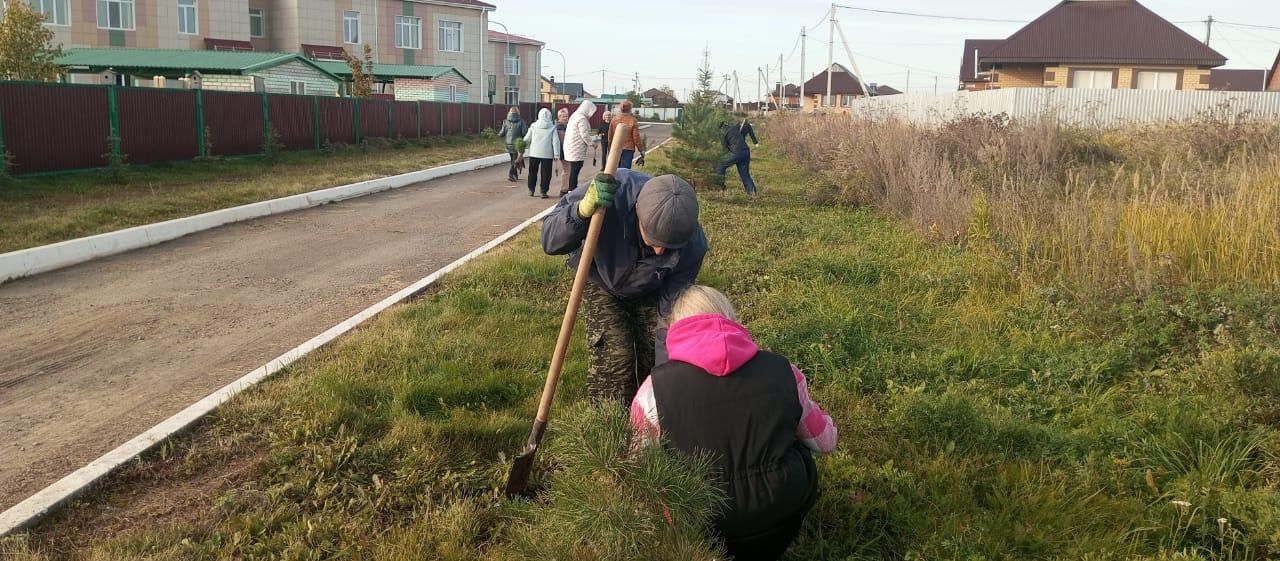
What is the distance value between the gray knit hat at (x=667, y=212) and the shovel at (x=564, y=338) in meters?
0.16

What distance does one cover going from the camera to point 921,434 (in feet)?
13.6

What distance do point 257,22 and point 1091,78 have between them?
36955 mm

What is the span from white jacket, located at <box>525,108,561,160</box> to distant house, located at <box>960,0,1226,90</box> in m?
25.3

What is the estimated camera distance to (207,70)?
2900 cm

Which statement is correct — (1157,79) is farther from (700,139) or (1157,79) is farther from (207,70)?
(207,70)

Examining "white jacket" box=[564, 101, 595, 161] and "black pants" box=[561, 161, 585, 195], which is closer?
"white jacket" box=[564, 101, 595, 161]

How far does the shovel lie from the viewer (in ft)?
11.0

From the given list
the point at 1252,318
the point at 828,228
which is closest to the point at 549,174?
the point at 828,228

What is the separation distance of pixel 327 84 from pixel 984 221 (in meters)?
28.5

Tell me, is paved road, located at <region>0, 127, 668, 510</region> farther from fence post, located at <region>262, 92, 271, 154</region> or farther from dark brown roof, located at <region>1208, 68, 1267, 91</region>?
dark brown roof, located at <region>1208, 68, 1267, 91</region>

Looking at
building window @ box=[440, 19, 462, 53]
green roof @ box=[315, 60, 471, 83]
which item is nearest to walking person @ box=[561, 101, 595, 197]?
green roof @ box=[315, 60, 471, 83]

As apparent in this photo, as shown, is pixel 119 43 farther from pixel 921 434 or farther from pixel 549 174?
pixel 921 434

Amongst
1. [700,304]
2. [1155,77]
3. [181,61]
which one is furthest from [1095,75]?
[700,304]

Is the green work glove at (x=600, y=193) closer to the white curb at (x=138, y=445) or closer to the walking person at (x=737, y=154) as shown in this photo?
the white curb at (x=138, y=445)
